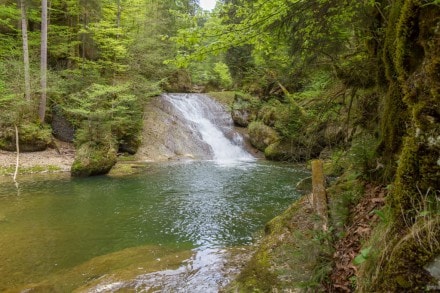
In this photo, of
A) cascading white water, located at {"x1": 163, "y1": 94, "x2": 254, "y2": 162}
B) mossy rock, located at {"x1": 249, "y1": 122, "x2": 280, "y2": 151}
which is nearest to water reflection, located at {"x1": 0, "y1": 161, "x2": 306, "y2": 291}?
mossy rock, located at {"x1": 249, "y1": 122, "x2": 280, "y2": 151}

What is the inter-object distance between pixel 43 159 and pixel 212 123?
37.4ft

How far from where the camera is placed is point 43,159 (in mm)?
14695

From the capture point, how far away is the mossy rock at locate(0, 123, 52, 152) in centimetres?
1466

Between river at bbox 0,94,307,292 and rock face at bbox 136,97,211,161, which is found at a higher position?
rock face at bbox 136,97,211,161

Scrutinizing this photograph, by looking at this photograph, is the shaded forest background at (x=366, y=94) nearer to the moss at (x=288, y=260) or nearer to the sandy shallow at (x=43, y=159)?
the moss at (x=288, y=260)

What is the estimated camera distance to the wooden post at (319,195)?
3884 millimetres

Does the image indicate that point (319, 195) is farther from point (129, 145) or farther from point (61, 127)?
point (61, 127)

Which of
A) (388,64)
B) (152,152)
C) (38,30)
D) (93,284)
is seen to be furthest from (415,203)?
(38,30)

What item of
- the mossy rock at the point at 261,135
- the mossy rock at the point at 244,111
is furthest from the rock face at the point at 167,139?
the mossy rock at the point at 244,111

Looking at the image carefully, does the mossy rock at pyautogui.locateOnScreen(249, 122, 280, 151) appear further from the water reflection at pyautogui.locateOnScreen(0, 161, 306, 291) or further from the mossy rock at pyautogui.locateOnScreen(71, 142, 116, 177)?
the mossy rock at pyautogui.locateOnScreen(71, 142, 116, 177)

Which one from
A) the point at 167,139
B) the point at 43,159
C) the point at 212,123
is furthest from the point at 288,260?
the point at 212,123

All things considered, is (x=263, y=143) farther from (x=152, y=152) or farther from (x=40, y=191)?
(x=40, y=191)

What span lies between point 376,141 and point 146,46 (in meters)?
21.0

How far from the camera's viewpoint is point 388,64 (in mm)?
2971
